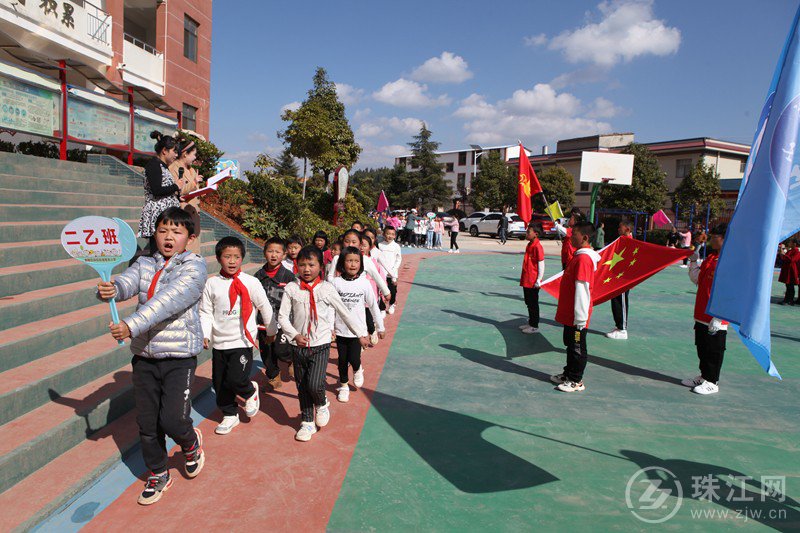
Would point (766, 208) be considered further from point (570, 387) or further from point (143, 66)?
point (143, 66)

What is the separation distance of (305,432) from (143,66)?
1861 cm

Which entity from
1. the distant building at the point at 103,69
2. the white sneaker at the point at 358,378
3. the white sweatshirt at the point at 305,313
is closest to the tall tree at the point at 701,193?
the distant building at the point at 103,69

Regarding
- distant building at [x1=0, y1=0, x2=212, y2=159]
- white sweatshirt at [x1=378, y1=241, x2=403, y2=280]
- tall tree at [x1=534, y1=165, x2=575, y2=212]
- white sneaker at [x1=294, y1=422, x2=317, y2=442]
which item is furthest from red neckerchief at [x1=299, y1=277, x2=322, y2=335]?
tall tree at [x1=534, y1=165, x2=575, y2=212]

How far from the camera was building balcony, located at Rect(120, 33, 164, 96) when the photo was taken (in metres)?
17.2

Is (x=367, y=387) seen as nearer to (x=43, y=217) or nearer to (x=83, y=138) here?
(x=43, y=217)

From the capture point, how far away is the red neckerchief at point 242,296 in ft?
12.9

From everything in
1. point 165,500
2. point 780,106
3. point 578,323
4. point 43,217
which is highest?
point 780,106

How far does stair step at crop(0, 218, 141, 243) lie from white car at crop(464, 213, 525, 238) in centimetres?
2591

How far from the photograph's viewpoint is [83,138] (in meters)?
9.60

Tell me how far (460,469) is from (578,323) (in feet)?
7.08

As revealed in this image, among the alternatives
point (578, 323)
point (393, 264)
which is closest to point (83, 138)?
point (393, 264)

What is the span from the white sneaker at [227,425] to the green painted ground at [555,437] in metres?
1.08

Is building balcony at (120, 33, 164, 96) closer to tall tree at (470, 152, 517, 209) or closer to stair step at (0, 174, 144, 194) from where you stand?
stair step at (0, 174, 144, 194)

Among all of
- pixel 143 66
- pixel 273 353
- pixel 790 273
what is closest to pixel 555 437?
pixel 273 353
